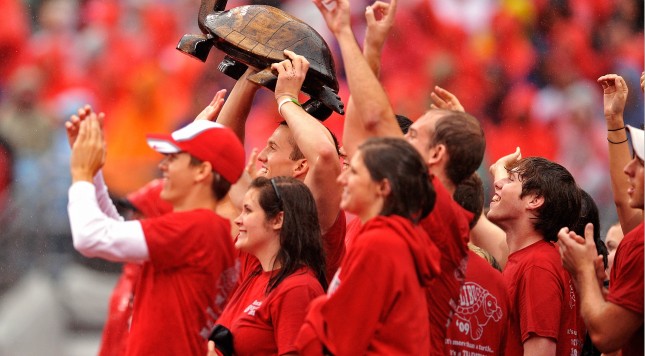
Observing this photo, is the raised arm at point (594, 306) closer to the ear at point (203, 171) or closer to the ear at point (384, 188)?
the ear at point (384, 188)

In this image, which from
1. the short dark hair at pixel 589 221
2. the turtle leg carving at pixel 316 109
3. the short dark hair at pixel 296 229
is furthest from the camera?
the short dark hair at pixel 589 221

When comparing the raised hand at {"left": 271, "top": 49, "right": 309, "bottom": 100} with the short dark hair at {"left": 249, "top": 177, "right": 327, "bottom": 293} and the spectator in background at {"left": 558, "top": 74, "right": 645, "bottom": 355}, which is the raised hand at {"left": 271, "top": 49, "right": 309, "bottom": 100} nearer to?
the short dark hair at {"left": 249, "top": 177, "right": 327, "bottom": 293}

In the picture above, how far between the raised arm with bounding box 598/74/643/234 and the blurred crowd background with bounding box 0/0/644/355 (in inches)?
145

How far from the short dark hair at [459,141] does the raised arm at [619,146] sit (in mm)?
1025

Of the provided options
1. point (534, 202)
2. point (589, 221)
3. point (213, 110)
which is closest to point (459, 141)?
point (534, 202)

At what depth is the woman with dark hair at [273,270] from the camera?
3482 mm

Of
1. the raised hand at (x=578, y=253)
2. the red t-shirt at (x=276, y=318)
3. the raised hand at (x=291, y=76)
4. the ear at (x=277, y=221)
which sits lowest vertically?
the red t-shirt at (x=276, y=318)

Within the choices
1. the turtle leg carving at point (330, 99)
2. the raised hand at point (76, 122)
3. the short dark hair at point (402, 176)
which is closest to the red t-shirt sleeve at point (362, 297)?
the short dark hair at point (402, 176)

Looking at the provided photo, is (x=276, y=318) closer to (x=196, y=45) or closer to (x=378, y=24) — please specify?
(x=378, y=24)

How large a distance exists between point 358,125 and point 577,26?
5.60 metres

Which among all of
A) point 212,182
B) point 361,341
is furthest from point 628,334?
point 212,182

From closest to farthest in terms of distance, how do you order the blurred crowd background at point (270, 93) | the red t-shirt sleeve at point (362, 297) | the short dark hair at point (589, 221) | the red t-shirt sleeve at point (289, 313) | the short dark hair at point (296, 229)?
the red t-shirt sleeve at point (362, 297), the red t-shirt sleeve at point (289, 313), the short dark hair at point (296, 229), the short dark hair at point (589, 221), the blurred crowd background at point (270, 93)

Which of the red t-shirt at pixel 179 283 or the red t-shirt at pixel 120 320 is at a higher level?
the red t-shirt at pixel 179 283

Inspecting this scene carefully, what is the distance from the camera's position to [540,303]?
12.8 feet
